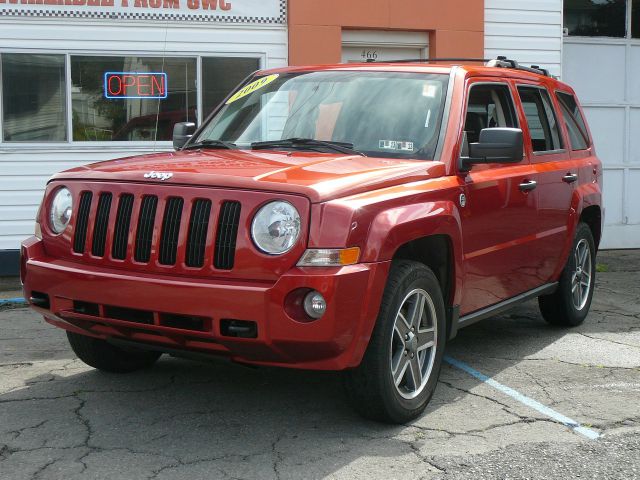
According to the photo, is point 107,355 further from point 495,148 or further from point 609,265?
point 609,265

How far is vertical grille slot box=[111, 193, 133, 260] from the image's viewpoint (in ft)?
14.9

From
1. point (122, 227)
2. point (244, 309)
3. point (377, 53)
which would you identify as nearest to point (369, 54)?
point (377, 53)

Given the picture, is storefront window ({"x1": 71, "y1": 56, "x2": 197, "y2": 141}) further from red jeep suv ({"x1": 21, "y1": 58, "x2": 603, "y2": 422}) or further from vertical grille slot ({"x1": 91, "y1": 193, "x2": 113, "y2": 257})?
vertical grille slot ({"x1": 91, "y1": 193, "x2": 113, "y2": 257})

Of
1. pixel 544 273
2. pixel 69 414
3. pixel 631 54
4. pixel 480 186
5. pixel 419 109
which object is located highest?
pixel 631 54

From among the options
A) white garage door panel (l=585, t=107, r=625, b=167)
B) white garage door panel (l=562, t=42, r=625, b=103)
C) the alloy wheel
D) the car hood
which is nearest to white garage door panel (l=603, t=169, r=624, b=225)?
white garage door panel (l=585, t=107, r=625, b=167)

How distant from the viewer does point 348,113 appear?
17.9ft

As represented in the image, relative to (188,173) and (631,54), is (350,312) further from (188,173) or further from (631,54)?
(631,54)

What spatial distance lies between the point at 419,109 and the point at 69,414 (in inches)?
100

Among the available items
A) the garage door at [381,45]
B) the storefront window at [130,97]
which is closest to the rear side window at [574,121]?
the garage door at [381,45]

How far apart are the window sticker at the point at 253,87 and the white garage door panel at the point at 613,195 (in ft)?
24.6

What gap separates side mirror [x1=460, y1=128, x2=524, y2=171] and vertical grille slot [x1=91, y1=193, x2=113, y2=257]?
6.41 ft

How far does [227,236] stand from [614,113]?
375 inches

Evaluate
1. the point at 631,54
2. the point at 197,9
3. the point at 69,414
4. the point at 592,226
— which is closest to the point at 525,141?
the point at 592,226

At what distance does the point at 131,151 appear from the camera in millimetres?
10383
